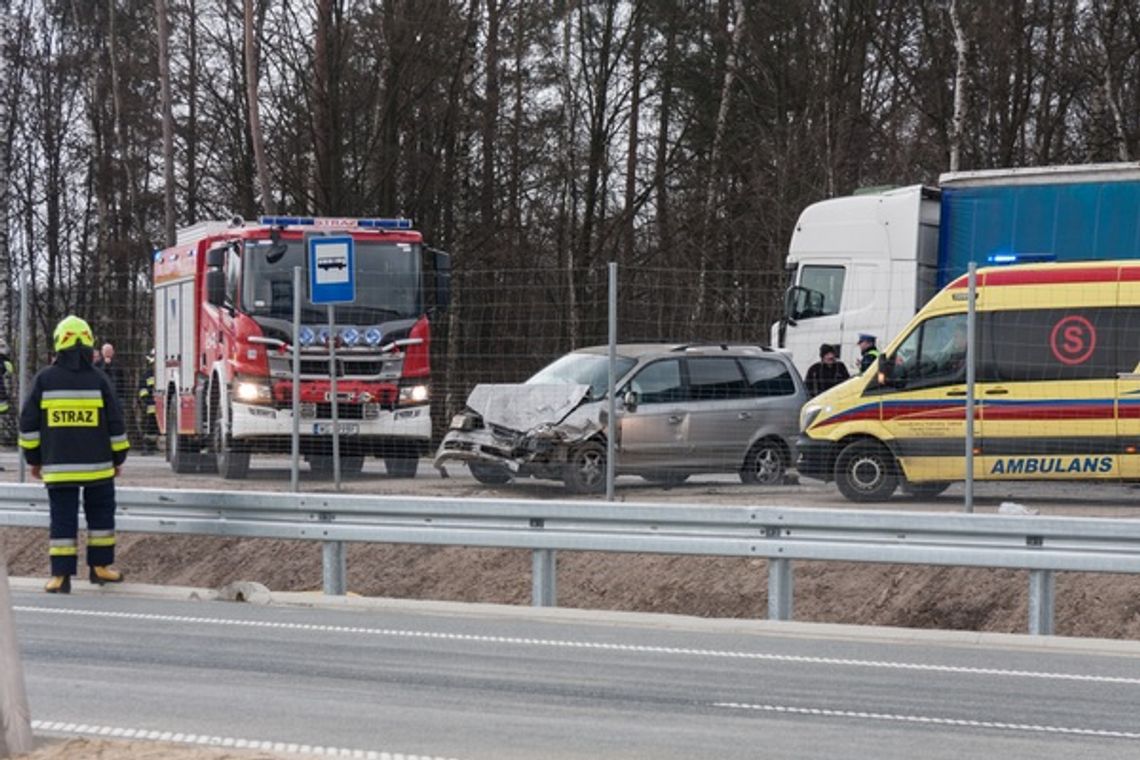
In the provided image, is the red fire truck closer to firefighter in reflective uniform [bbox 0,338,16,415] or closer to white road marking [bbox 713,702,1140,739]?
firefighter in reflective uniform [bbox 0,338,16,415]

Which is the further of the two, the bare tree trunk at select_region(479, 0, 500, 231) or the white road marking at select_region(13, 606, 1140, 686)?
the bare tree trunk at select_region(479, 0, 500, 231)

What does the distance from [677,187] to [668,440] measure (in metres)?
22.4

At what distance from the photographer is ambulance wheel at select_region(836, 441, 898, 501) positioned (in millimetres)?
17609

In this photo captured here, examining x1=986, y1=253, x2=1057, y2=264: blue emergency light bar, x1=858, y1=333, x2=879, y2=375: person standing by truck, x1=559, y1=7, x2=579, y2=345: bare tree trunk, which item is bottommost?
x1=858, y1=333, x2=879, y2=375: person standing by truck

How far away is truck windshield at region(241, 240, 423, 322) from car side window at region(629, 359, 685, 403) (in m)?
3.63

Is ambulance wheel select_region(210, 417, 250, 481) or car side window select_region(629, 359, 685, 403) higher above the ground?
car side window select_region(629, 359, 685, 403)

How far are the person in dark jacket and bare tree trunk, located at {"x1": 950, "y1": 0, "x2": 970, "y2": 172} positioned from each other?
12.4 m

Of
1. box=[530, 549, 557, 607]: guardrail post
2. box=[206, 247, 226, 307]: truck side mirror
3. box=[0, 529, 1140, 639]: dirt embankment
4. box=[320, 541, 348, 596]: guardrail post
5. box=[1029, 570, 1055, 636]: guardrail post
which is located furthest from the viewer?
box=[206, 247, 226, 307]: truck side mirror

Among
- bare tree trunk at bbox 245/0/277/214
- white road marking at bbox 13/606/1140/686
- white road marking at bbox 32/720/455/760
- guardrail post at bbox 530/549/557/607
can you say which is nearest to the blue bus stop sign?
guardrail post at bbox 530/549/557/607

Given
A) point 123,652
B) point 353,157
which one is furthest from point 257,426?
point 353,157

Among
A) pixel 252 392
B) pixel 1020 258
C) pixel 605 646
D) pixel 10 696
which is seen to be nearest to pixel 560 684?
pixel 605 646

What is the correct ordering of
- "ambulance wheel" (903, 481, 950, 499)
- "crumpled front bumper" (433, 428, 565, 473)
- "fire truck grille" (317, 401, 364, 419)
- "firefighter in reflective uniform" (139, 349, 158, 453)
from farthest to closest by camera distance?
"firefighter in reflective uniform" (139, 349, 158, 453) < "fire truck grille" (317, 401, 364, 419) < "crumpled front bumper" (433, 428, 565, 473) < "ambulance wheel" (903, 481, 950, 499)

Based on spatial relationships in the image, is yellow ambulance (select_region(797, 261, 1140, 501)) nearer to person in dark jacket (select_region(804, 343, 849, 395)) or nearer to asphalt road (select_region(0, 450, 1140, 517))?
asphalt road (select_region(0, 450, 1140, 517))

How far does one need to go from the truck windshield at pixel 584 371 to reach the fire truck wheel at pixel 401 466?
6.52ft
